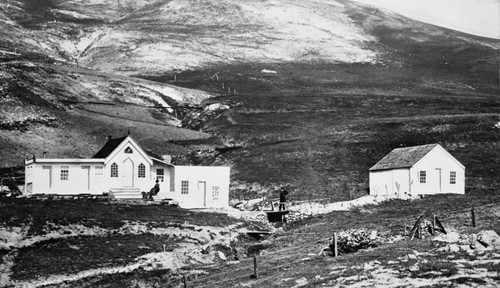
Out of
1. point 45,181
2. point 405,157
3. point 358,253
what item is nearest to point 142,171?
point 45,181

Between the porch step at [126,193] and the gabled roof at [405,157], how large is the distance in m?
26.4

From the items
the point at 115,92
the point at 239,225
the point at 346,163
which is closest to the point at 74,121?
the point at 115,92

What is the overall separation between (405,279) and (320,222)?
98.6 ft

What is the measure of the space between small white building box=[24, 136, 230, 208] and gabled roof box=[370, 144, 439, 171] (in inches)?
701

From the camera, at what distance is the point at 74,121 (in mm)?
117875

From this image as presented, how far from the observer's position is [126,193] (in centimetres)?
7081

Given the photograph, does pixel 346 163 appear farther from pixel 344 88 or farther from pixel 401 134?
pixel 344 88

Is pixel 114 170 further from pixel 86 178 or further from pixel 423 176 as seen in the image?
pixel 423 176

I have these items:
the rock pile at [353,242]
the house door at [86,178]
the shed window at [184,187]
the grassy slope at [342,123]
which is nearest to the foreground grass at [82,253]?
the rock pile at [353,242]

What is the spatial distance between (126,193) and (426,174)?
3094 centimetres

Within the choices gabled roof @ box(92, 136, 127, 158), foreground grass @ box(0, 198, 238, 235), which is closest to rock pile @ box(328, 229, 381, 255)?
foreground grass @ box(0, 198, 238, 235)

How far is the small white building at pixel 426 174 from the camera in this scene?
74.8 meters

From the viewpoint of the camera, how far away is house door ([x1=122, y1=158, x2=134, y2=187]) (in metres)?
72.3

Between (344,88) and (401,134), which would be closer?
(401,134)
